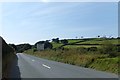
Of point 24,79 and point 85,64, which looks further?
point 85,64

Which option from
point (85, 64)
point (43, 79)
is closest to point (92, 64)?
point (85, 64)

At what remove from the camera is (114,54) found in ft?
112

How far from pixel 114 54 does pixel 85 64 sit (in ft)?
17.2

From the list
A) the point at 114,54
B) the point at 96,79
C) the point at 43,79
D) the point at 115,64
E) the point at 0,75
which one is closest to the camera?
the point at 0,75

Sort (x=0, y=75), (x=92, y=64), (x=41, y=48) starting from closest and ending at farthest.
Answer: (x=0, y=75), (x=92, y=64), (x=41, y=48)

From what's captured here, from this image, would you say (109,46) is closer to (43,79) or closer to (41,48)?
(43,79)

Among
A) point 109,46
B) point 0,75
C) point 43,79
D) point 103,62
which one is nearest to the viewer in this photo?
point 0,75

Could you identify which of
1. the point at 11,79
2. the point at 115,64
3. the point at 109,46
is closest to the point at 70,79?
the point at 11,79

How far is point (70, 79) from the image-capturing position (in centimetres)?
1641

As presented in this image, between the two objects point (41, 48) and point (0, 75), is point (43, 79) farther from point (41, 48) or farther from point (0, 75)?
point (41, 48)

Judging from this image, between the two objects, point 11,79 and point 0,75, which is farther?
point 11,79

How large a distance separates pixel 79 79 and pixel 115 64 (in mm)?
8107

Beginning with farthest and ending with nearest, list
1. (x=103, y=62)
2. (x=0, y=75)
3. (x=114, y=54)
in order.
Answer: (x=114, y=54)
(x=103, y=62)
(x=0, y=75)

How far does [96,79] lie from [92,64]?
13.1 metres
